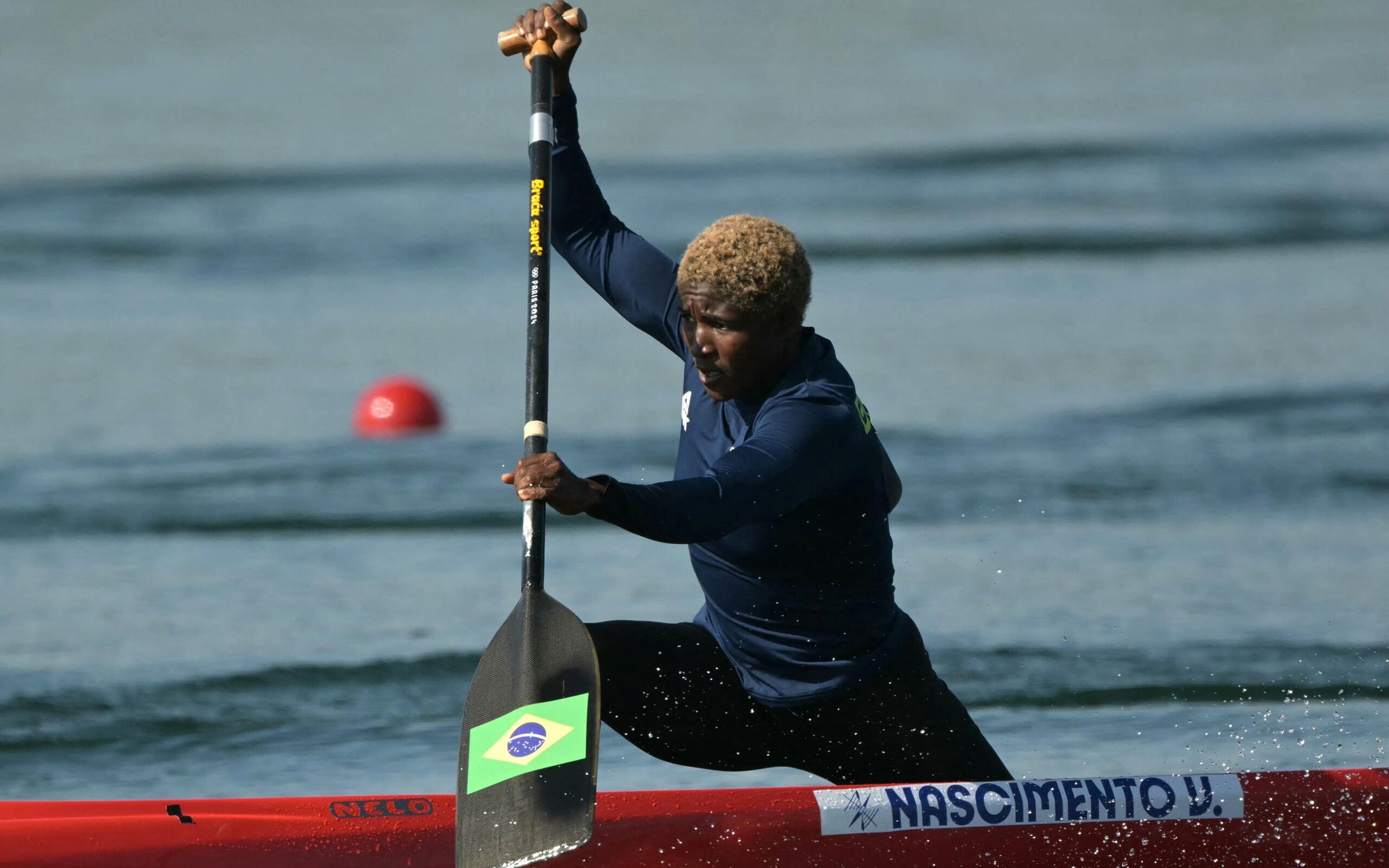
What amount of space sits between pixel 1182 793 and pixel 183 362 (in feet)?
27.6

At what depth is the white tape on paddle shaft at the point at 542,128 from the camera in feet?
14.3

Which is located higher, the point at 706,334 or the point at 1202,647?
the point at 706,334

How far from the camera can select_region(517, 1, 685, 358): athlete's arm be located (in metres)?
4.26

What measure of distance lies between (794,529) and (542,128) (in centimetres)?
123

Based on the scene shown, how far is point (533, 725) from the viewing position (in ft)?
12.8

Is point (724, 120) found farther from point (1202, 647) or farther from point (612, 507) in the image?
point (612, 507)

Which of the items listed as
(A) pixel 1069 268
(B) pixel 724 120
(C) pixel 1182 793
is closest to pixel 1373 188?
(A) pixel 1069 268

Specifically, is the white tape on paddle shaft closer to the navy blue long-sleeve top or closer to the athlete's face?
the navy blue long-sleeve top

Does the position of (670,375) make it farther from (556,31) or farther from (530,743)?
(530,743)

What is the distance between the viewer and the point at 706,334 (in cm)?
375

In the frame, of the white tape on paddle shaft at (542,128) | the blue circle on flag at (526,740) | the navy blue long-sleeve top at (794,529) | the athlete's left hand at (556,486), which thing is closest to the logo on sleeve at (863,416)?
the navy blue long-sleeve top at (794,529)

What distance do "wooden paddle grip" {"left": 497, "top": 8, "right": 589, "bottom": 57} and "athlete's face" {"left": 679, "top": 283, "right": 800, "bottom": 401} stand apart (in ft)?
3.27

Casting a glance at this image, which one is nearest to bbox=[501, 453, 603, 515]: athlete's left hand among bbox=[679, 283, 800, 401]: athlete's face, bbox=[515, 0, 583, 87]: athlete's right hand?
bbox=[679, 283, 800, 401]: athlete's face

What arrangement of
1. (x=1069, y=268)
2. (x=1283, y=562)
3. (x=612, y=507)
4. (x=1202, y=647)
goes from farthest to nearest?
(x=1069, y=268) < (x=1283, y=562) < (x=1202, y=647) < (x=612, y=507)
